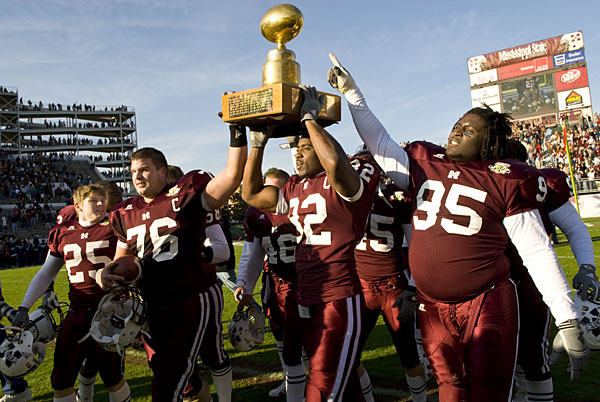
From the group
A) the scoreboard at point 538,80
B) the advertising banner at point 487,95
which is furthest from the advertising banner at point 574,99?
Answer: the advertising banner at point 487,95

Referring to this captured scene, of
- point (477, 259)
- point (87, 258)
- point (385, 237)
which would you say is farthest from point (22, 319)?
point (477, 259)

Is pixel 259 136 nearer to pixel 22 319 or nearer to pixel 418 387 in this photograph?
pixel 418 387

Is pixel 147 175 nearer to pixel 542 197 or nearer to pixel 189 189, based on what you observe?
pixel 189 189

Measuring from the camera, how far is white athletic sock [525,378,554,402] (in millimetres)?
3131

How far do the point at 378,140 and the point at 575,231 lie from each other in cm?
145

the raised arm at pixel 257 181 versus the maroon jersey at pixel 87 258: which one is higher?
the raised arm at pixel 257 181

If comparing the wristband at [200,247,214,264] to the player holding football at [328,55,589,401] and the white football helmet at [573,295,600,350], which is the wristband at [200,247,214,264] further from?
the white football helmet at [573,295,600,350]

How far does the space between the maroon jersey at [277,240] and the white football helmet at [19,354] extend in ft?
6.38

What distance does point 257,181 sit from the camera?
3.24m

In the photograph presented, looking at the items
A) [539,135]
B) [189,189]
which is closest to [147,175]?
[189,189]

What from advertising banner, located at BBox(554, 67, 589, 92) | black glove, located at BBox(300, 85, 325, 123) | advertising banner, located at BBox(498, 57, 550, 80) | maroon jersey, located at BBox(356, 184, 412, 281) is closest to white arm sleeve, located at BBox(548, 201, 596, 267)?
maroon jersey, located at BBox(356, 184, 412, 281)

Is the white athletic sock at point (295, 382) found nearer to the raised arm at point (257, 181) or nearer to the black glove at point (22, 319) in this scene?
the raised arm at point (257, 181)

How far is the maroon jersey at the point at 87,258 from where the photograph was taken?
12.5 ft

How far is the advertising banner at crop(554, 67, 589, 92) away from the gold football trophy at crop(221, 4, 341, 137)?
47.3 meters
